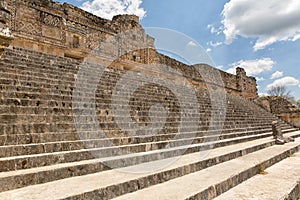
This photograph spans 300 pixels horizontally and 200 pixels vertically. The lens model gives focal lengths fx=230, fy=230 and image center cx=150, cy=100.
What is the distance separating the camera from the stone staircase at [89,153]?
262 cm

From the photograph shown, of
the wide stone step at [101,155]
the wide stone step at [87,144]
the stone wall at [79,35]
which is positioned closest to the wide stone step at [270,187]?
the wide stone step at [101,155]

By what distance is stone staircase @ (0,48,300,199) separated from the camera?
262cm

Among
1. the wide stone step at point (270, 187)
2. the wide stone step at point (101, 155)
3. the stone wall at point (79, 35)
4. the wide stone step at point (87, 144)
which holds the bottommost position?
the wide stone step at point (270, 187)

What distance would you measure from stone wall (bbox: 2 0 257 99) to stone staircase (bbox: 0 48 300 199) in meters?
3.70

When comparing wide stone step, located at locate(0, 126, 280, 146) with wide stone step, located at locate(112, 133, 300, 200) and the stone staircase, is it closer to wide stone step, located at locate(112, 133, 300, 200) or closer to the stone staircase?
the stone staircase

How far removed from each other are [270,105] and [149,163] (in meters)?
21.6

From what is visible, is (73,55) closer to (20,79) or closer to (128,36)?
(128,36)

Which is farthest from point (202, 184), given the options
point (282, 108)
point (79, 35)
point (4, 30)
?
point (282, 108)

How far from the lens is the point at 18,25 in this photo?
37.2 ft

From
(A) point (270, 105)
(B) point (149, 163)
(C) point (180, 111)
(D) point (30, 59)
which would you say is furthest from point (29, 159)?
(A) point (270, 105)

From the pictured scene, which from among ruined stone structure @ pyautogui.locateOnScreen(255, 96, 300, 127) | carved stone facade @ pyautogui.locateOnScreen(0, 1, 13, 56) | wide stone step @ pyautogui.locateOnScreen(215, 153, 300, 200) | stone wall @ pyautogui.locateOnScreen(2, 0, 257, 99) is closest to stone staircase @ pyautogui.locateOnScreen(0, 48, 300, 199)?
wide stone step @ pyautogui.locateOnScreen(215, 153, 300, 200)

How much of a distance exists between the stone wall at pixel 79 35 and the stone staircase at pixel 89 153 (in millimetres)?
3705

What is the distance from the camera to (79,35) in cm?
1391

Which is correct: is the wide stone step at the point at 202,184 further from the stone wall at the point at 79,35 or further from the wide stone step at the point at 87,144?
the stone wall at the point at 79,35
